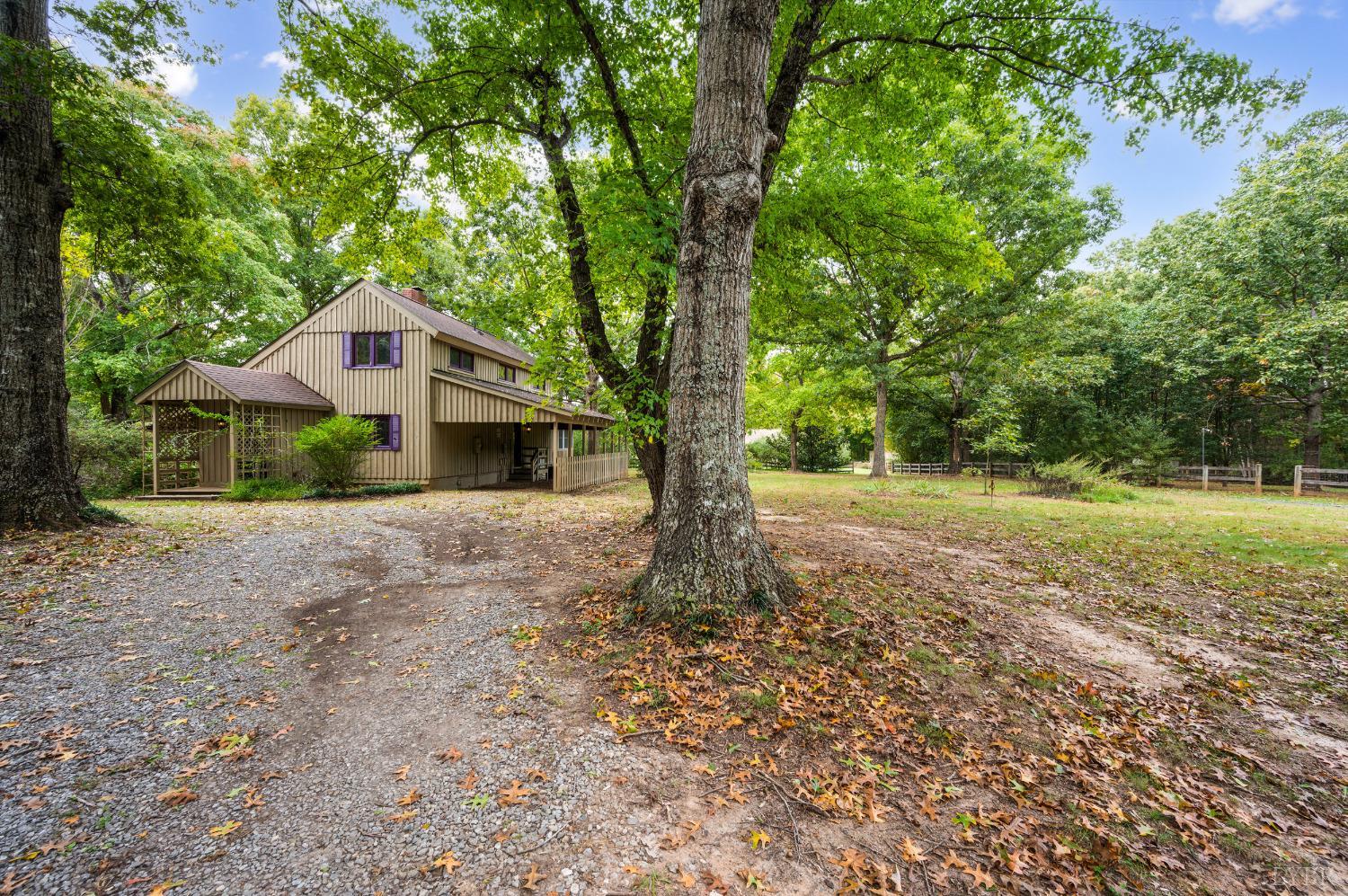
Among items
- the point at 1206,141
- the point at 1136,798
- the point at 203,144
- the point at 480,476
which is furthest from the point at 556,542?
the point at 203,144

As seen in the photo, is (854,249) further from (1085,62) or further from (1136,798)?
(1136,798)

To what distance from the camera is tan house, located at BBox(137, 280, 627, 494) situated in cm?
1428

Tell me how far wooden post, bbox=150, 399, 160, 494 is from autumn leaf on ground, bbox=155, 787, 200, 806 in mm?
16719

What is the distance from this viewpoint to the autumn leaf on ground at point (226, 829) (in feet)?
7.55

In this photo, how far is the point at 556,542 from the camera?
326 inches

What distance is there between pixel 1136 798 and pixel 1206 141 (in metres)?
7.99

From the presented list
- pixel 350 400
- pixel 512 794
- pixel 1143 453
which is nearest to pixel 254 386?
pixel 350 400

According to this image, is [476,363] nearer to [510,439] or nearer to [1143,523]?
[510,439]

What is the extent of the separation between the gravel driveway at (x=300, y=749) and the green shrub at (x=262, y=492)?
27.8ft

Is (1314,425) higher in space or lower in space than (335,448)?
higher

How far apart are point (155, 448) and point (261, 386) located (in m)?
3.08

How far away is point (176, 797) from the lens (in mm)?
2523

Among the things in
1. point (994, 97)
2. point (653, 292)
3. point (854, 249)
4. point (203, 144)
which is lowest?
point (653, 292)

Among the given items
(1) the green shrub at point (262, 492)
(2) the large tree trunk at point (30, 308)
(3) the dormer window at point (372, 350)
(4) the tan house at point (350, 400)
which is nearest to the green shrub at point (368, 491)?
(1) the green shrub at point (262, 492)
